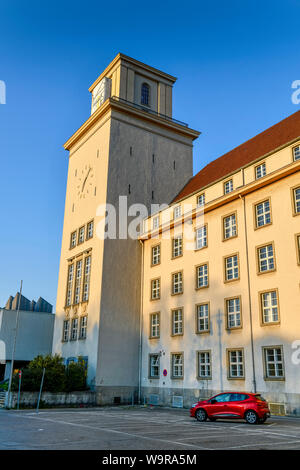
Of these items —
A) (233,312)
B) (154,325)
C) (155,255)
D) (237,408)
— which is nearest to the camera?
(237,408)

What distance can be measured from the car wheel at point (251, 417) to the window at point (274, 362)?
17.3 feet

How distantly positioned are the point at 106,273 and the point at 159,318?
19.1 ft

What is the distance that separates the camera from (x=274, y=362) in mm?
25016

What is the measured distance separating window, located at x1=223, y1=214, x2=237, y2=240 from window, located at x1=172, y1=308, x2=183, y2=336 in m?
7.14

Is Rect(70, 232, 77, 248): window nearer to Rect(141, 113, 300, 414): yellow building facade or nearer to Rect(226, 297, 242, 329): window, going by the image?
Rect(141, 113, 300, 414): yellow building facade

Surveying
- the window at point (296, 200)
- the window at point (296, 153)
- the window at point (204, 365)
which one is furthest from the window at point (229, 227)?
the window at point (204, 365)

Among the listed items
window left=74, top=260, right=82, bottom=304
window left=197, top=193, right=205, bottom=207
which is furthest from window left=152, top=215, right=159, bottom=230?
window left=74, top=260, right=82, bottom=304

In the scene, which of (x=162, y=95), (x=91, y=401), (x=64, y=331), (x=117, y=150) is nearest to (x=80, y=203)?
(x=117, y=150)

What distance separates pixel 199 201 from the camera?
113ft

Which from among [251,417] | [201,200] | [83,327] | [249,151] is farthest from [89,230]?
[251,417]

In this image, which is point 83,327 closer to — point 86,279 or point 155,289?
point 86,279

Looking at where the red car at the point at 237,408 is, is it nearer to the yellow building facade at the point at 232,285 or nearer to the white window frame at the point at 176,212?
the yellow building facade at the point at 232,285

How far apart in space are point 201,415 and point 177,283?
13.9m
